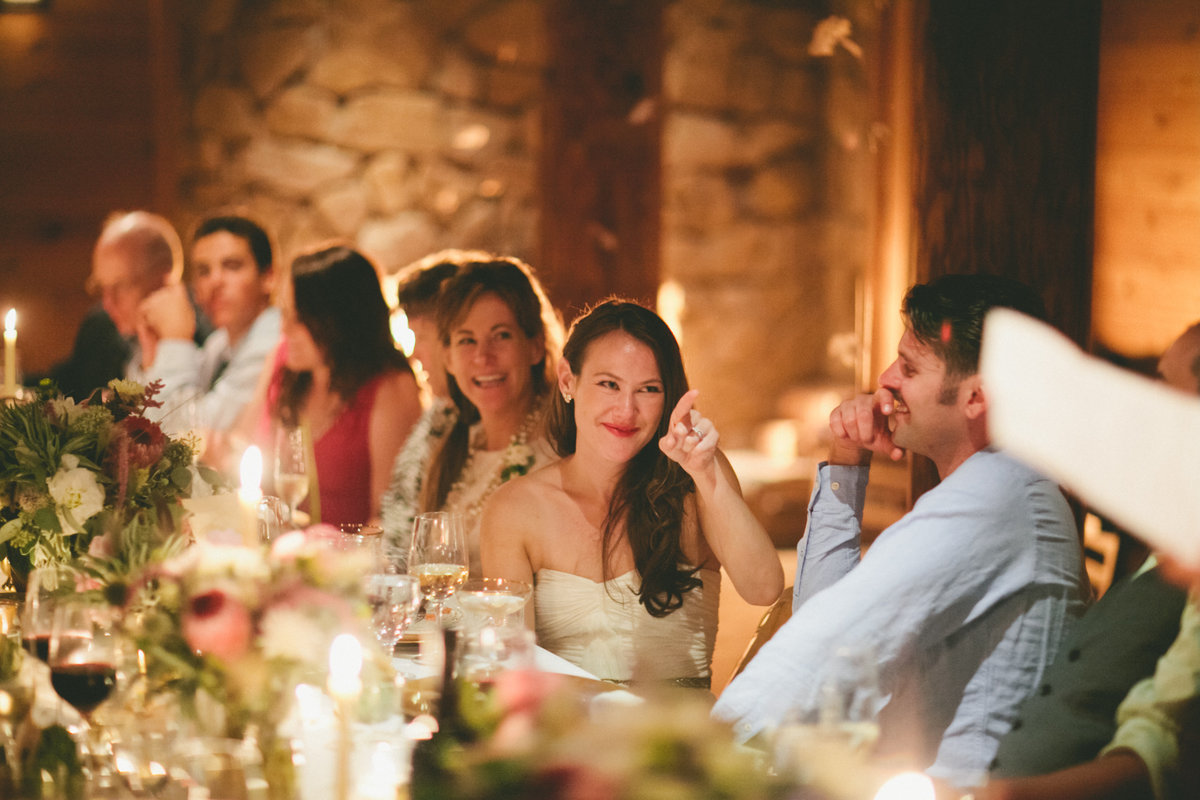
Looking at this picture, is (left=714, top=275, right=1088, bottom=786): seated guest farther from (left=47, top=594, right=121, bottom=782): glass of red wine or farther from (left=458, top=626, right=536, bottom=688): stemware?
(left=47, top=594, right=121, bottom=782): glass of red wine

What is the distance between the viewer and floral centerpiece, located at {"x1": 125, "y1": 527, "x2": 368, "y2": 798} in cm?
126

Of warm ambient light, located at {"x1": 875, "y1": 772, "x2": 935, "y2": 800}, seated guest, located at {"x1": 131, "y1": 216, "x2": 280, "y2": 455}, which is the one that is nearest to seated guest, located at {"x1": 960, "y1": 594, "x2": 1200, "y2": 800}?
warm ambient light, located at {"x1": 875, "y1": 772, "x2": 935, "y2": 800}

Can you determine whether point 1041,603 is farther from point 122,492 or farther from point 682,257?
point 682,257

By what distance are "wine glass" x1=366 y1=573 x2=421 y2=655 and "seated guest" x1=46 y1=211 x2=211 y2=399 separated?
304cm

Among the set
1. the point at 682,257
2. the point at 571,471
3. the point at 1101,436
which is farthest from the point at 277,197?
the point at 1101,436

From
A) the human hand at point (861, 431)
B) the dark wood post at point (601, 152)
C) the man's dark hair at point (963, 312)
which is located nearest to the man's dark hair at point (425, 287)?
the dark wood post at point (601, 152)

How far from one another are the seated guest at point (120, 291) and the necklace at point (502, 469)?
2.05 metres

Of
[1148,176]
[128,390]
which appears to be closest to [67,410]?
[128,390]

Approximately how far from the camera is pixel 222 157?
5492 mm

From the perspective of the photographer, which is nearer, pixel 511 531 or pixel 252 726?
pixel 252 726

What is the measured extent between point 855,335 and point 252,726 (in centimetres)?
516

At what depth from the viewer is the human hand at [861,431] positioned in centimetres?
217

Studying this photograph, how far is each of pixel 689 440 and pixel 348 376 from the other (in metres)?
1.64

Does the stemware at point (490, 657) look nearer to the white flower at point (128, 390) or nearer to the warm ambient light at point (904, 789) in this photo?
the warm ambient light at point (904, 789)
